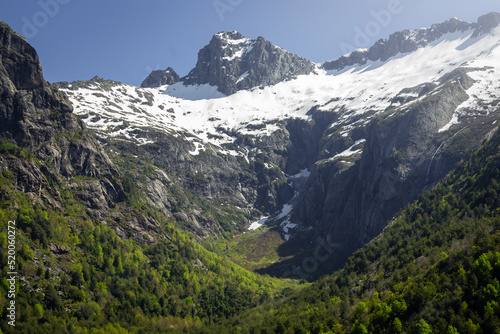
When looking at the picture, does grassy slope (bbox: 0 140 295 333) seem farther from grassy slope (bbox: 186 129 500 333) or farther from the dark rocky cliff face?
grassy slope (bbox: 186 129 500 333)

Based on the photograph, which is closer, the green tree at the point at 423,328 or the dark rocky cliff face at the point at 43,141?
the green tree at the point at 423,328

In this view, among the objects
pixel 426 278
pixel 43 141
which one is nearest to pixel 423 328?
pixel 426 278

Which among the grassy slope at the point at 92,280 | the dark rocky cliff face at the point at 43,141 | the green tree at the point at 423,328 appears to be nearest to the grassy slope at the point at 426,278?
the green tree at the point at 423,328

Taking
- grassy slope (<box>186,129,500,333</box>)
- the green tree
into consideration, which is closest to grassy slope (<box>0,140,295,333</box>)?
grassy slope (<box>186,129,500,333</box>)

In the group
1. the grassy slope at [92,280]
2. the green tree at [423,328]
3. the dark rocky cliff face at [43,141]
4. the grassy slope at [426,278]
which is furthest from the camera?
the dark rocky cliff face at [43,141]

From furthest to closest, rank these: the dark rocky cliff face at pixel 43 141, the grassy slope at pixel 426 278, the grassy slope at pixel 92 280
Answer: the dark rocky cliff face at pixel 43 141 → the grassy slope at pixel 92 280 → the grassy slope at pixel 426 278

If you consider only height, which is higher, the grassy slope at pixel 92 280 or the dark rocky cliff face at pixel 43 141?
the dark rocky cliff face at pixel 43 141

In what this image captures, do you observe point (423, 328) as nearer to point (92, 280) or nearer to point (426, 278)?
point (426, 278)

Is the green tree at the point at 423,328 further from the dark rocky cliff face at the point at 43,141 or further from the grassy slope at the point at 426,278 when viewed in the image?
the dark rocky cliff face at the point at 43,141

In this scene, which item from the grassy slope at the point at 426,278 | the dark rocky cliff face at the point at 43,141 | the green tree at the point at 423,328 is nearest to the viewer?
the green tree at the point at 423,328

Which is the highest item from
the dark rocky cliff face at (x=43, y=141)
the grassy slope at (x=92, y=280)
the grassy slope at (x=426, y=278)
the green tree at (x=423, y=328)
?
the dark rocky cliff face at (x=43, y=141)

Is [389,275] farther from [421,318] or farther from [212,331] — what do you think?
[212,331]

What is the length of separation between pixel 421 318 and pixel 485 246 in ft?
92.1

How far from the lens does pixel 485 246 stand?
9481 cm
